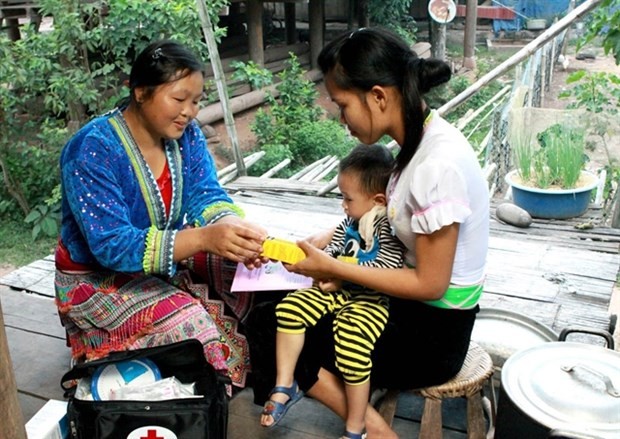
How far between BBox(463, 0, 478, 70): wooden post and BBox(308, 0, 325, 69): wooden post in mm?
3202

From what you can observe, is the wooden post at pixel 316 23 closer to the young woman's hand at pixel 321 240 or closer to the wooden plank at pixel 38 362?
the wooden plank at pixel 38 362

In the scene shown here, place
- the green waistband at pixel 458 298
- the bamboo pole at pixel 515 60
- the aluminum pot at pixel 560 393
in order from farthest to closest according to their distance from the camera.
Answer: the bamboo pole at pixel 515 60 < the green waistband at pixel 458 298 < the aluminum pot at pixel 560 393

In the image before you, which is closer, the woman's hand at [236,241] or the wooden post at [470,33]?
the woman's hand at [236,241]

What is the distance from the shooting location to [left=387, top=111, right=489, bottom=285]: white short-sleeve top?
1.73m

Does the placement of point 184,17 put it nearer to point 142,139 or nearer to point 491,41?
point 142,139

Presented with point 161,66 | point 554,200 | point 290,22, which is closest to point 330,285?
point 161,66

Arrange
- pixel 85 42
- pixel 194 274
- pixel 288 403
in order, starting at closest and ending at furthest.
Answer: pixel 288 403
pixel 194 274
pixel 85 42

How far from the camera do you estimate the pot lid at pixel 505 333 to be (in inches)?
93.1

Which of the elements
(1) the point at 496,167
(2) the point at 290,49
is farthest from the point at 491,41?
(1) the point at 496,167

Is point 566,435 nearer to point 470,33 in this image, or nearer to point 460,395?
point 460,395

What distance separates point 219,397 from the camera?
2.07m

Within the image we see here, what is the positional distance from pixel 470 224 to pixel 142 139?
1234mm

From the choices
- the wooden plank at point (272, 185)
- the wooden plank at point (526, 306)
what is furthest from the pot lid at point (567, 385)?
the wooden plank at point (272, 185)

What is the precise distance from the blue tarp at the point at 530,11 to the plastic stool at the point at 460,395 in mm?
16395
